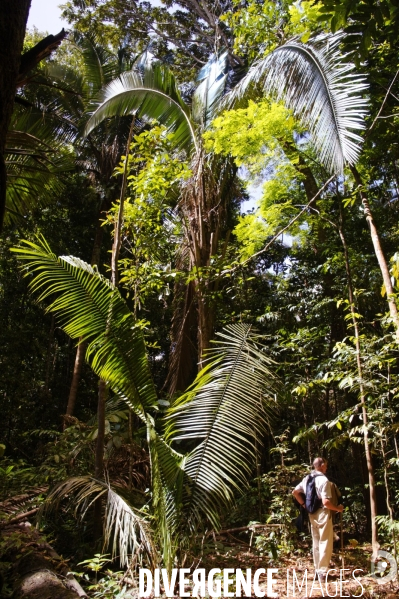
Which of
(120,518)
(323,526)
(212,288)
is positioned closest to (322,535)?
(323,526)

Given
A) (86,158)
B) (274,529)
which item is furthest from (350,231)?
(86,158)

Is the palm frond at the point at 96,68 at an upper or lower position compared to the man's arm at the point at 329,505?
upper

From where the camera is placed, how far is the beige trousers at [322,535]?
426 cm

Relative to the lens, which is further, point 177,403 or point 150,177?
point 150,177

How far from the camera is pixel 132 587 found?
3.54m

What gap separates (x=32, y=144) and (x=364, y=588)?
14.5 feet

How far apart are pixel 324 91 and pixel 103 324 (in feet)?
9.76

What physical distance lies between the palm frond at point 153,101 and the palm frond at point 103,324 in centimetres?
432

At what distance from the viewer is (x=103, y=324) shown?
3912mm

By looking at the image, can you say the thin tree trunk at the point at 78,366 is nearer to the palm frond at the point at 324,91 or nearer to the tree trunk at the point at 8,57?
the palm frond at the point at 324,91

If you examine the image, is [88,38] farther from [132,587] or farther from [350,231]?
[132,587]

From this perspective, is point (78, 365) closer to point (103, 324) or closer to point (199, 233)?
point (199, 233)

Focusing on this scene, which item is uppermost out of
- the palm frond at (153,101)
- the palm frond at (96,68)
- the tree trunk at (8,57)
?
the palm frond at (96,68)

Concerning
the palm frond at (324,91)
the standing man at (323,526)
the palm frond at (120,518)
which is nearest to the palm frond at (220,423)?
the palm frond at (120,518)
